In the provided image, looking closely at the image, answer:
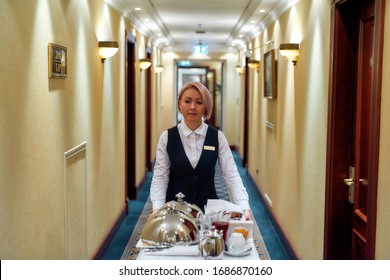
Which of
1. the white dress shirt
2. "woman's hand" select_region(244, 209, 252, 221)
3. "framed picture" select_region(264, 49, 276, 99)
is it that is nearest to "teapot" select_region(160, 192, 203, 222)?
"woman's hand" select_region(244, 209, 252, 221)

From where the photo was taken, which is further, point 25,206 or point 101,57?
point 101,57

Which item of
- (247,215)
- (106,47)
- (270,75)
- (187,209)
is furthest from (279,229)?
(187,209)

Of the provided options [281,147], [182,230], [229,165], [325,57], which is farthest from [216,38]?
[182,230]

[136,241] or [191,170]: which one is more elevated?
[191,170]

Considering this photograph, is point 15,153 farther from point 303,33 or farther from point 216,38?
point 216,38

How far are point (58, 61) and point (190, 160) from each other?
1.18 meters

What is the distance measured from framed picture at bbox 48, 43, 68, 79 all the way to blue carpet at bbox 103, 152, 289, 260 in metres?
2.25

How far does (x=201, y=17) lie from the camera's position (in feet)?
27.1

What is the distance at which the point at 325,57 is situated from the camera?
3809 millimetres

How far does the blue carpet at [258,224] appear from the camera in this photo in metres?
5.20

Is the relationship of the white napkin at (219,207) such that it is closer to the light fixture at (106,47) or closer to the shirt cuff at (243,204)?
the shirt cuff at (243,204)

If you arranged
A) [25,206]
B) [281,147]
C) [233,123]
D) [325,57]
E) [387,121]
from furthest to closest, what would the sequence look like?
[233,123] → [281,147] → [325,57] → [25,206] → [387,121]

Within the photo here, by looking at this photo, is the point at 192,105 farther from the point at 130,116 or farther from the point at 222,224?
the point at 130,116

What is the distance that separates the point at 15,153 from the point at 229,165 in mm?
1150
